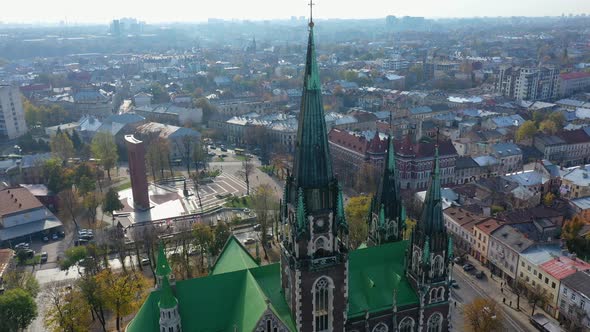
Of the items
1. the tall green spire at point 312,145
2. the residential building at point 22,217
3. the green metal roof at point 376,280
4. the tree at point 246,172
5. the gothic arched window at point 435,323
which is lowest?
the tree at point 246,172

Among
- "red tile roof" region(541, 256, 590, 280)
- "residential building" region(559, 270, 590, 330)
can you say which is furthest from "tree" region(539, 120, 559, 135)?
"residential building" region(559, 270, 590, 330)

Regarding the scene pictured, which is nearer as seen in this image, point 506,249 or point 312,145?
point 312,145

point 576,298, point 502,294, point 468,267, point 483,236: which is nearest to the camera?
point 576,298

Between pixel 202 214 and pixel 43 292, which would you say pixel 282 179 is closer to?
pixel 202 214

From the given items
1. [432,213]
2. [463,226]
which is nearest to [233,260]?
[432,213]

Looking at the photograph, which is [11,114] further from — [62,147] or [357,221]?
[357,221]

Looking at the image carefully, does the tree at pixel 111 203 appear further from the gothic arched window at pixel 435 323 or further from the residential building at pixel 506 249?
the residential building at pixel 506 249

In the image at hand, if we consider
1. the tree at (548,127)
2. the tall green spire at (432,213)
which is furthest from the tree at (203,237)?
the tree at (548,127)
